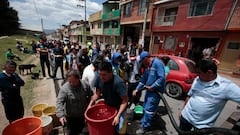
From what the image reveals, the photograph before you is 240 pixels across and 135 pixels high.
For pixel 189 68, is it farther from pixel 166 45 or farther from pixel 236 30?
pixel 166 45

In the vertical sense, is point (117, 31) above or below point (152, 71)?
above

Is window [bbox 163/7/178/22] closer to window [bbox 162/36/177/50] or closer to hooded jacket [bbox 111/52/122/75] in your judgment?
window [bbox 162/36/177/50]

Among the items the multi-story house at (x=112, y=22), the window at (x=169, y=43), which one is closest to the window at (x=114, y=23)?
the multi-story house at (x=112, y=22)

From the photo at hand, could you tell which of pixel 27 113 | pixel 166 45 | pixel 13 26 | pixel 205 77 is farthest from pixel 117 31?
pixel 13 26

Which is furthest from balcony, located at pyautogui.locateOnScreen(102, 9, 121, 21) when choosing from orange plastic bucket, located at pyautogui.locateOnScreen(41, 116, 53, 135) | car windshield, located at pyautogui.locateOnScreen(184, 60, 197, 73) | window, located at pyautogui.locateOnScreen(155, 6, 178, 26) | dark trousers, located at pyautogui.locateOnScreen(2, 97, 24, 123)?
orange plastic bucket, located at pyautogui.locateOnScreen(41, 116, 53, 135)

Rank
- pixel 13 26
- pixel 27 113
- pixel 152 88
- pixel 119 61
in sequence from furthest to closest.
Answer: pixel 13 26 → pixel 119 61 → pixel 27 113 → pixel 152 88

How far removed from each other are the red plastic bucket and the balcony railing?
43.1ft

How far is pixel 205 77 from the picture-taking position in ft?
5.86

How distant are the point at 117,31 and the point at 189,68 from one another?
19.2 m

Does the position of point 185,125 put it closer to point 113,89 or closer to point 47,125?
point 113,89

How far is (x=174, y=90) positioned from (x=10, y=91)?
518cm

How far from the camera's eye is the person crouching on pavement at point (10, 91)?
2.66 metres

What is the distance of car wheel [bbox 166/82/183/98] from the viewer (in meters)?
5.08

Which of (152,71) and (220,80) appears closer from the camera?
(220,80)
